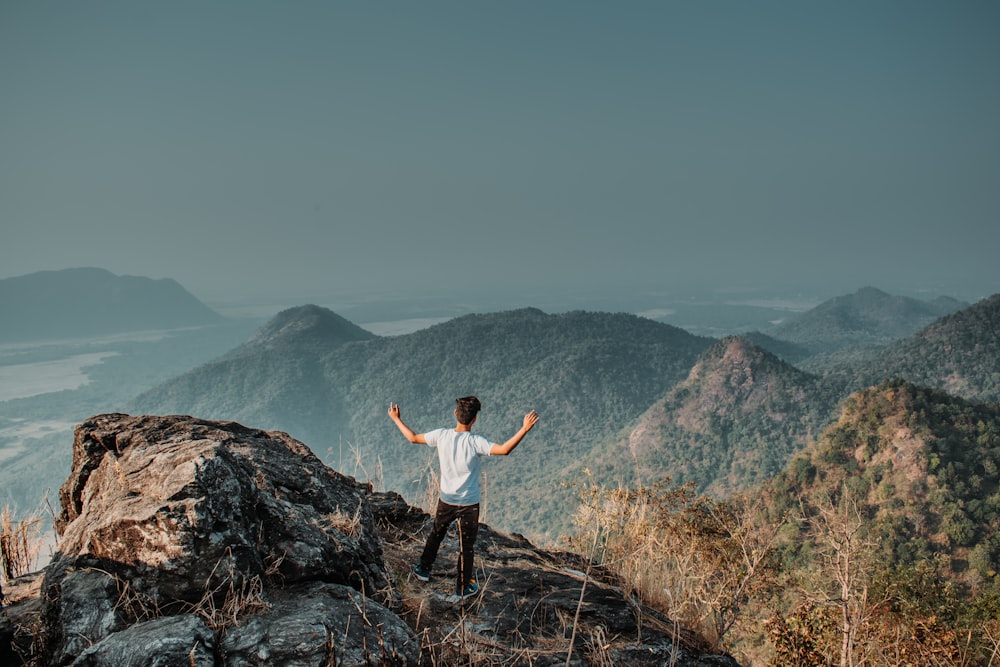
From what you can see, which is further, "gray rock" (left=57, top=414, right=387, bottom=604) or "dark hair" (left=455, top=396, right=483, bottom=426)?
"dark hair" (left=455, top=396, right=483, bottom=426)

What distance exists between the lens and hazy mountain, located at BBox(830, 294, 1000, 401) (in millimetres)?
104375

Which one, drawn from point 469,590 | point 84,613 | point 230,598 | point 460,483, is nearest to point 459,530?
point 460,483

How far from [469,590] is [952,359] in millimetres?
145639

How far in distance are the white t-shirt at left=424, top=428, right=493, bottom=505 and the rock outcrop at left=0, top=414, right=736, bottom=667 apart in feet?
2.94

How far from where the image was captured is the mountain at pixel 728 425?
92375 mm

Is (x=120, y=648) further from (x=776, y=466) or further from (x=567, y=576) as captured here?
(x=776, y=466)

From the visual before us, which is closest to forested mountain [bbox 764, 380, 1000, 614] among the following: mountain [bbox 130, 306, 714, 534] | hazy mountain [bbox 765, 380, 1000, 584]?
hazy mountain [bbox 765, 380, 1000, 584]

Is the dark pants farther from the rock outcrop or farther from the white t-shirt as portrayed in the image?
the rock outcrop

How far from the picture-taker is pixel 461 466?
5141mm

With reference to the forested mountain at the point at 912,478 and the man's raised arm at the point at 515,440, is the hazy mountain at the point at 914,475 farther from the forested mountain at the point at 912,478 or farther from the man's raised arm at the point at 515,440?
the man's raised arm at the point at 515,440

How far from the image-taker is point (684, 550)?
31.8 ft

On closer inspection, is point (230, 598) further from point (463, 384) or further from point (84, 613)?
point (463, 384)

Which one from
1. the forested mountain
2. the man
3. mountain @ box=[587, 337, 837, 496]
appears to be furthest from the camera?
mountain @ box=[587, 337, 837, 496]

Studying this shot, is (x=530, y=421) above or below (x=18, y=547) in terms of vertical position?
above
